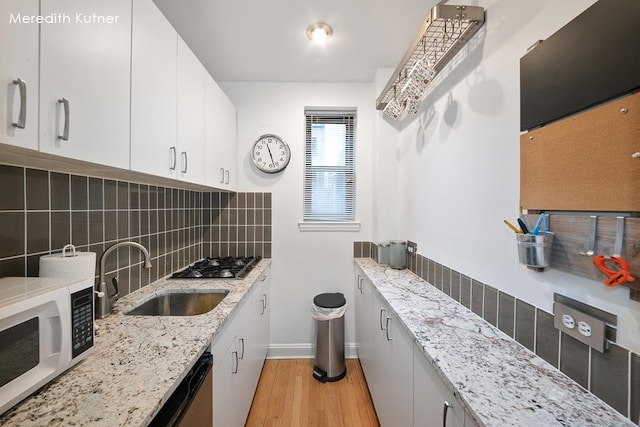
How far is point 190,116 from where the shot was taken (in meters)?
1.50

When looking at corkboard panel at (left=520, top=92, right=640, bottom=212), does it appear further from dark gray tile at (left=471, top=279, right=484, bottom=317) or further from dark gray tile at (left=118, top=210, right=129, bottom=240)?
dark gray tile at (left=118, top=210, right=129, bottom=240)

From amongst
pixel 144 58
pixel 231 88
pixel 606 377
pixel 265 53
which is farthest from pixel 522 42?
pixel 231 88

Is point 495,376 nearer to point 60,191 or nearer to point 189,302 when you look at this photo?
point 189,302

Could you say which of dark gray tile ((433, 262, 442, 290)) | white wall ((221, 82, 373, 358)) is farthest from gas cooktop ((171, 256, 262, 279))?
dark gray tile ((433, 262, 442, 290))

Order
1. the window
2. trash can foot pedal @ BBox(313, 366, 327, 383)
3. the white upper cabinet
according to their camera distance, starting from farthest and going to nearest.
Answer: the window → trash can foot pedal @ BBox(313, 366, 327, 383) → the white upper cabinet

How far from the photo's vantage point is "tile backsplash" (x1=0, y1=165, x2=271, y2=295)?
939mm

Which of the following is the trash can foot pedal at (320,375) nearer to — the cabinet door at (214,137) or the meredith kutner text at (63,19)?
the cabinet door at (214,137)

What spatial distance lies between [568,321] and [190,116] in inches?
75.7

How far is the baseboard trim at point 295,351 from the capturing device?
2.50m

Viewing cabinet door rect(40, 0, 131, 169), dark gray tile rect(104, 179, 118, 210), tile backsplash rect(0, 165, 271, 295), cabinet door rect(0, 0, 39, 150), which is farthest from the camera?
dark gray tile rect(104, 179, 118, 210)

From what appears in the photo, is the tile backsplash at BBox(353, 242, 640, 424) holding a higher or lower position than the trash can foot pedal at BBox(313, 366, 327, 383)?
higher

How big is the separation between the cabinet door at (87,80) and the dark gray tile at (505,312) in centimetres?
160

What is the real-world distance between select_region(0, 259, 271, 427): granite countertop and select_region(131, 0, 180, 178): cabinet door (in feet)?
2.18

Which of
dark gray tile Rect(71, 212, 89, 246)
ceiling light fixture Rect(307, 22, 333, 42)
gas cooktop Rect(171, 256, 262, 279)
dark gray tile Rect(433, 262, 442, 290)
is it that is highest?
ceiling light fixture Rect(307, 22, 333, 42)
